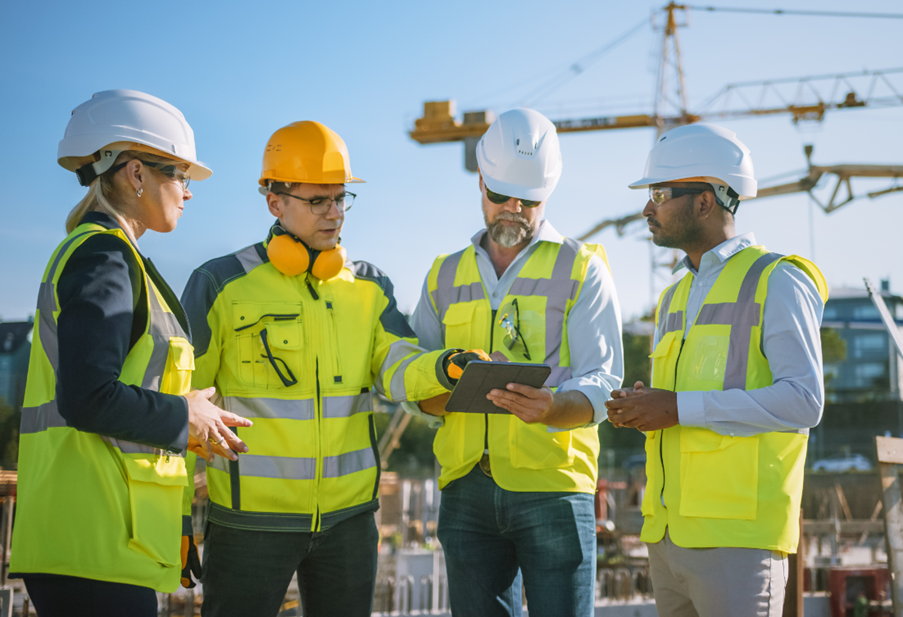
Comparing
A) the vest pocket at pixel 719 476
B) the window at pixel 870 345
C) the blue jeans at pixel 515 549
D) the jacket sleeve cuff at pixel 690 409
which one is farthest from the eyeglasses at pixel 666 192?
the window at pixel 870 345

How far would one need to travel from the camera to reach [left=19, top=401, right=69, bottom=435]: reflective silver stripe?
2.58 m

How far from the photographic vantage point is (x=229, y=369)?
367 cm

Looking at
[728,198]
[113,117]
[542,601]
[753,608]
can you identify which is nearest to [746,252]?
[728,198]

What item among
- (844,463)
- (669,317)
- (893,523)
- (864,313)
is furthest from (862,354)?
(669,317)

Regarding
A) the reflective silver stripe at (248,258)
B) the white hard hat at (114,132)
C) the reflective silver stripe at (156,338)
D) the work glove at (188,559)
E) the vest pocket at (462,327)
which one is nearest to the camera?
the reflective silver stripe at (156,338)

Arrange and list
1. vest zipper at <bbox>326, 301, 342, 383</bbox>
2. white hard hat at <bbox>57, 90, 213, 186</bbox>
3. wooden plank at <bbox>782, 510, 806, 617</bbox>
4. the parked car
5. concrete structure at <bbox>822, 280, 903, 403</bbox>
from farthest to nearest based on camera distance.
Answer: concrete structure at <bbox>822, 280, 903, 403</bbox>
the parked car
wooden plank at <bbox>782, 510, 806, 617</bbox>
vest zipper at <bbox>326, 301, 342, 383</bbox>
white hard hat at <bbox>57, 90, 213, 186</bbox>

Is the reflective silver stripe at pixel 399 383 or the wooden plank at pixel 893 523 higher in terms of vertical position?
the reflective silver stripe at pixel 399 383

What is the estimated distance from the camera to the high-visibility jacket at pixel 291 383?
3.53 meters

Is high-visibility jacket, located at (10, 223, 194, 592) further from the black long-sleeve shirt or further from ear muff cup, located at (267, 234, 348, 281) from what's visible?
ear muff cup, located at (267, 234, 348, 281)

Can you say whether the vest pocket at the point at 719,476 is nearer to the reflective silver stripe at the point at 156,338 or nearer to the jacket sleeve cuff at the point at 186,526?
the jacket sleeve cuff at the point at 186,526

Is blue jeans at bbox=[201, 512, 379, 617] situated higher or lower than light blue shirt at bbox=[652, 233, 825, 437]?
lower

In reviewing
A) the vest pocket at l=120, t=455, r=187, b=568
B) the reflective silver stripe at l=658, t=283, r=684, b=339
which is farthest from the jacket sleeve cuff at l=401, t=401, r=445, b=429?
the vest pocket at l=120, t=455, r=187, b=568

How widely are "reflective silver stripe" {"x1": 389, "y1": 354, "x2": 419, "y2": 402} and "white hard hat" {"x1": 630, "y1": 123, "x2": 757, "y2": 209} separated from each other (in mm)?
1553

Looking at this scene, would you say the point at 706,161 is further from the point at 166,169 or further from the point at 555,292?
the point at 166,169
